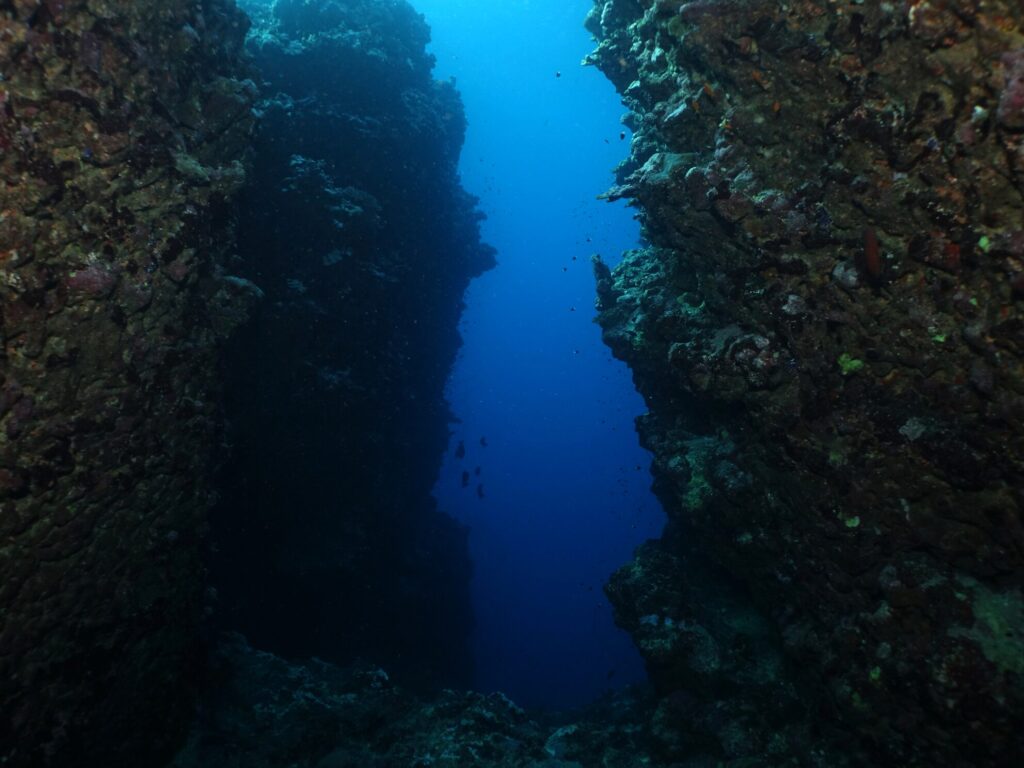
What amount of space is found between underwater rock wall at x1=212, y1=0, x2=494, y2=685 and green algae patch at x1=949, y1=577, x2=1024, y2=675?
1006 cm

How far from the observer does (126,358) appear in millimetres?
5098

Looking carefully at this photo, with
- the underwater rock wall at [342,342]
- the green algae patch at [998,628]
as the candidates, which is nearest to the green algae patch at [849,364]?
the green algae patch at [998,628]

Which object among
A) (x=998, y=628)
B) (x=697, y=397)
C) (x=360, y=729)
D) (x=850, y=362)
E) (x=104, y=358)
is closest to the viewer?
(x=998, y=628)

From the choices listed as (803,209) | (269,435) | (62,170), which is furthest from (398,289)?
(803,209)

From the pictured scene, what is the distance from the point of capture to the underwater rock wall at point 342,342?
11.5 meters

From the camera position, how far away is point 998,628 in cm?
438

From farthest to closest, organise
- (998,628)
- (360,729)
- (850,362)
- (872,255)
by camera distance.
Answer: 1. (360,729)
2. (850,362)
3. (872,255)
4. (998,628)

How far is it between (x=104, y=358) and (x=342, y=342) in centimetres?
740

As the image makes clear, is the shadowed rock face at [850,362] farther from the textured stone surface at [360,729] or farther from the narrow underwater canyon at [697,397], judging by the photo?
the textured stone surface at [360,729]

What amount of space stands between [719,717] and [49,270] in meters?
8.40

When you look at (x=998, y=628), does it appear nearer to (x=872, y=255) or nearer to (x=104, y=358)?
(x=872, y=255)

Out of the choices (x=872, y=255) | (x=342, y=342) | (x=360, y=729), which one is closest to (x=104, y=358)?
(x=360, y=729)

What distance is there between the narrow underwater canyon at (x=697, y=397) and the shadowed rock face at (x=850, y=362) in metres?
0.03

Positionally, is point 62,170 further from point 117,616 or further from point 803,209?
point 803,209
